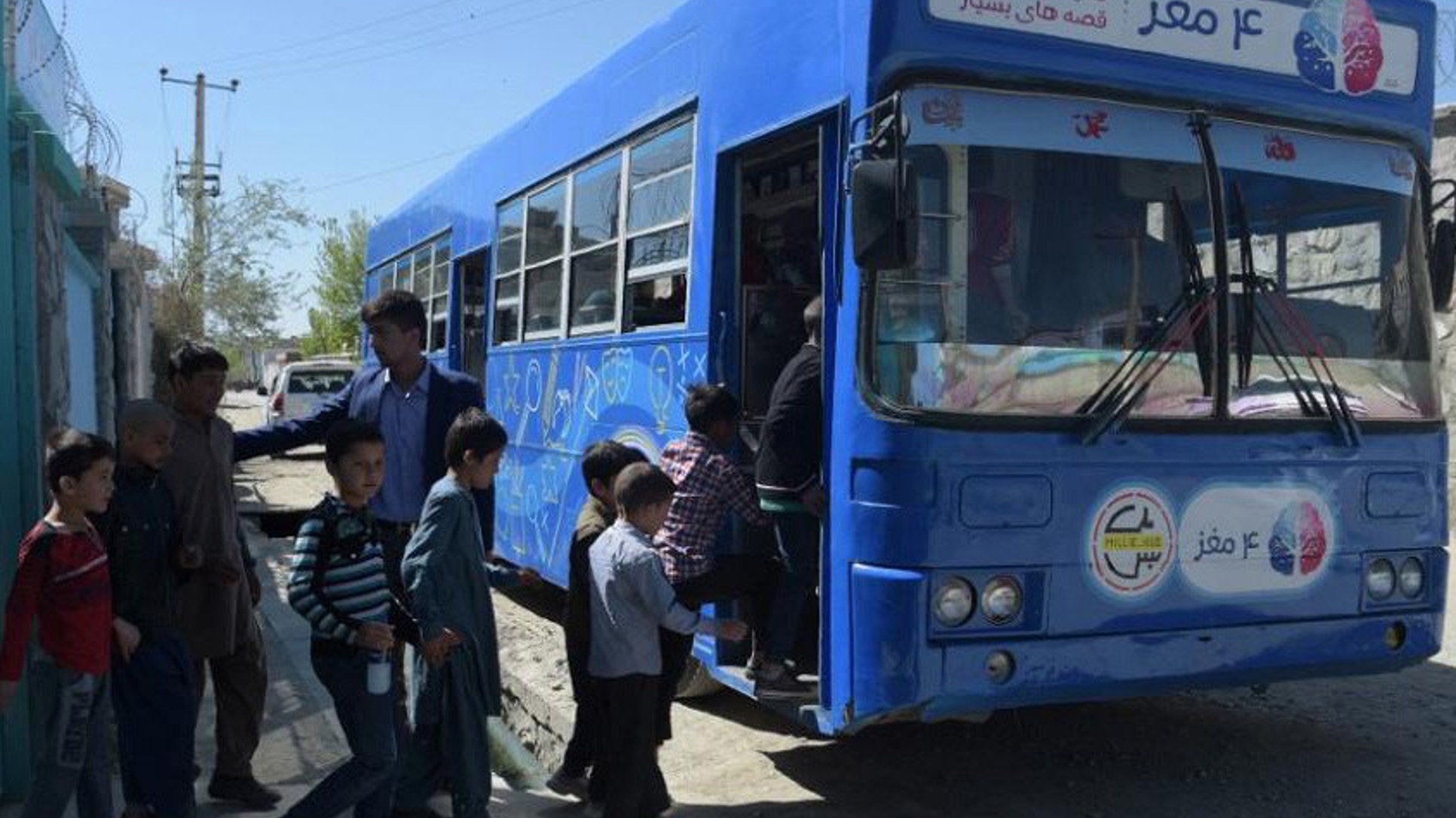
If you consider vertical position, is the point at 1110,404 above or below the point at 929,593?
above

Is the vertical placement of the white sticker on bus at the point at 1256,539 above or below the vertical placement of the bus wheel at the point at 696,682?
above

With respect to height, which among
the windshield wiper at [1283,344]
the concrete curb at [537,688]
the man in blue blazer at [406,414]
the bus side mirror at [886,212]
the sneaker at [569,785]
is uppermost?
the bus side mirror at [886,212]

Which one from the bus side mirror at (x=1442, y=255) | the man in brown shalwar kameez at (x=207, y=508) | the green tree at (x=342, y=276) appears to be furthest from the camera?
the green tree at (x=342, y=276)

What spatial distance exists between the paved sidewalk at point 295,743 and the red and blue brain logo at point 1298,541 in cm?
273

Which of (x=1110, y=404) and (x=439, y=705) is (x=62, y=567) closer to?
(x=439, y=705)

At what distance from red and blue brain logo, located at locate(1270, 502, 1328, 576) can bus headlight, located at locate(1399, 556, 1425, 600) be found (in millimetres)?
422

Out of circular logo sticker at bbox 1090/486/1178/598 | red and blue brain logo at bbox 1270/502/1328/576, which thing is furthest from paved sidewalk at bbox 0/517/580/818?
red and blue brain logo at bbox 1270/502/1328/576

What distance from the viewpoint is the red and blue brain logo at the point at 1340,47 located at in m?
4.79

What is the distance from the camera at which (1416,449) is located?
486cm

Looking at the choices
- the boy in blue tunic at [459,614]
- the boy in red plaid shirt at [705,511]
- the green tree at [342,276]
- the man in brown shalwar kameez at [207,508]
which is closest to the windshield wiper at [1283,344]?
the boy in red plaid shirt at [705,511]

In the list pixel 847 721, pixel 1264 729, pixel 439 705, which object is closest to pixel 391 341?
pixel 439 705

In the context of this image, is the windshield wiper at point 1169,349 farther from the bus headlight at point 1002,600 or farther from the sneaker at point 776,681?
the sneaker at point 776,681

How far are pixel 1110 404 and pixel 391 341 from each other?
255 centimetres

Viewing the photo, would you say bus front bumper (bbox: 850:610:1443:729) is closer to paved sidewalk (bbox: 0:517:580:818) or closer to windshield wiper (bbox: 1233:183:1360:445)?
windshield wiper (bbox: 1233:183:1360:445)
